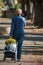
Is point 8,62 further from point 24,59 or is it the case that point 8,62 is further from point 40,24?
point 40,24

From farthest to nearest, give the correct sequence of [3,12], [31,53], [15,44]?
1. [3,12]
2. [31,53]
3. [15,44]

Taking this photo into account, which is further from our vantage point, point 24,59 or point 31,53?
point 31,53

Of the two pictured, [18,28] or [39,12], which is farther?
[39,12]

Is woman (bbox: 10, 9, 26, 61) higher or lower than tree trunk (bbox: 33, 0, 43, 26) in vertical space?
higher

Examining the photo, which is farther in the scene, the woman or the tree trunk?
the tree trunk

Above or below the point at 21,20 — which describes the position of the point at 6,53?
below

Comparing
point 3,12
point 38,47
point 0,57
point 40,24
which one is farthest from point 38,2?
point 3,12

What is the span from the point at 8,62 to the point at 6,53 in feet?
1.03

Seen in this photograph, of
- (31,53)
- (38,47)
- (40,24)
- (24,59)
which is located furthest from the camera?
(40,24)

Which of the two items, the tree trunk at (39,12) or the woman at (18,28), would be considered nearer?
the woman at (18,28)

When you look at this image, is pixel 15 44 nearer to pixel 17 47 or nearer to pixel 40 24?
pixel 17 47

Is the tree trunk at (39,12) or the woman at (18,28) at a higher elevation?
the woman at (18,28)

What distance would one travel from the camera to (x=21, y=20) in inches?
466

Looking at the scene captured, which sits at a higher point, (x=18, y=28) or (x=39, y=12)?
(x=18, y=28)
